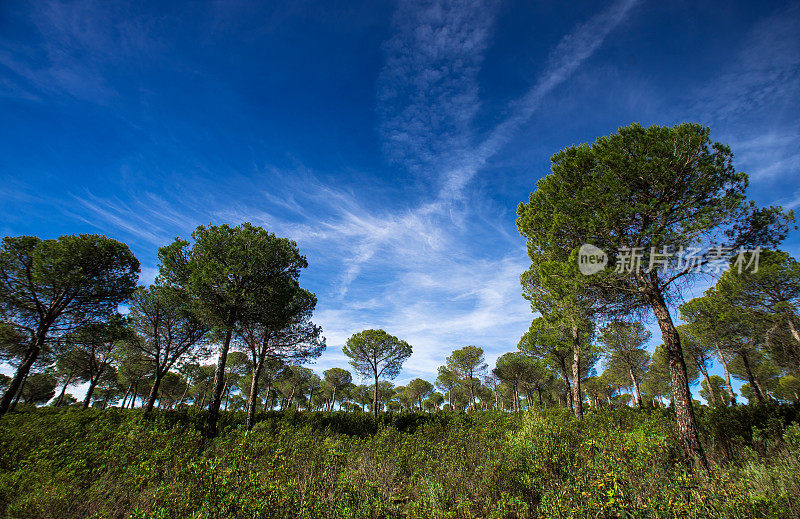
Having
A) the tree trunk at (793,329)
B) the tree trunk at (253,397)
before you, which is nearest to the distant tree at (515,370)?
the tree trunk at (793,329)

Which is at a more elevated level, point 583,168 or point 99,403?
point 583,168

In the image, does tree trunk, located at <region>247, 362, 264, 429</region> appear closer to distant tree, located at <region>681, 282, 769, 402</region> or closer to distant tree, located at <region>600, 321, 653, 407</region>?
distant tree, located at <region>600, 321, 653, 407</region>

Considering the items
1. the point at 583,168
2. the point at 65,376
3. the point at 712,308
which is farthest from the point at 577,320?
the point at 65,376

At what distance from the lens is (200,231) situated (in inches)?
593

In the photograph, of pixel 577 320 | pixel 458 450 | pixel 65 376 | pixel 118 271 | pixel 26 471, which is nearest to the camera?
pixel 26 471

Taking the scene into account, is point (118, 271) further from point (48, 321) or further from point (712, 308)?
point (712, 308)

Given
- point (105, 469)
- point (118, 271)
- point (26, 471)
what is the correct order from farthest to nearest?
1. point (118, 271)
2. point (105, 469)
3. point (26, 471)

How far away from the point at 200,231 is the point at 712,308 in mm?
31592

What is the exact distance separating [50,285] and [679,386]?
87.5 ft

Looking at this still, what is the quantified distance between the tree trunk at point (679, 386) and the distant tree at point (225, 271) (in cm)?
1618

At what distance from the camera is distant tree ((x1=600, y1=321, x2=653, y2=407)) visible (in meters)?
10.9

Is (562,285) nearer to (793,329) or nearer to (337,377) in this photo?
(793,329)

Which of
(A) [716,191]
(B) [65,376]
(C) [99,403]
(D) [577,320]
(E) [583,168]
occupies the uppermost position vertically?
(E) [583,168]

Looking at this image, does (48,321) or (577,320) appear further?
(48,321)
